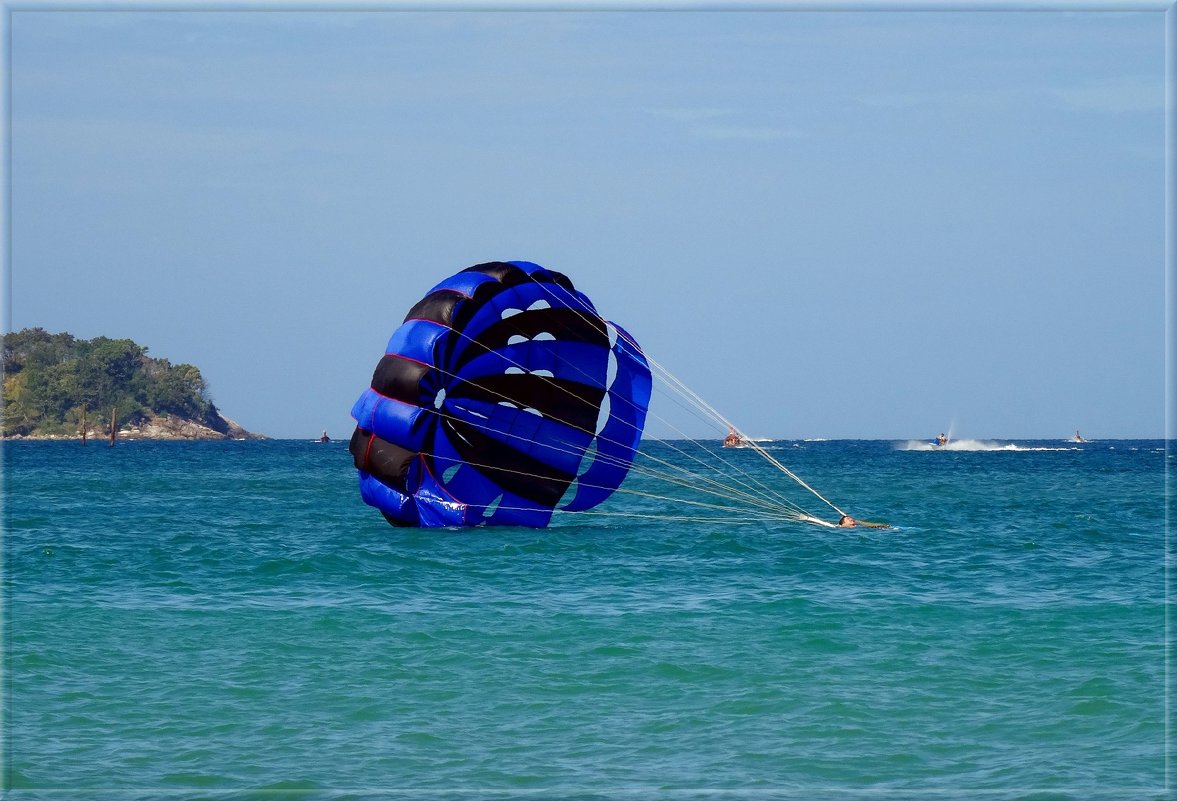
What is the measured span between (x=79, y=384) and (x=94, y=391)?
10.2 feet

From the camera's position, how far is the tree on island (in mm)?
160625

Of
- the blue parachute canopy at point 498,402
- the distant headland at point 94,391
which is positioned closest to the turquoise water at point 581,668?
the blue parachute canopy at point 498,402

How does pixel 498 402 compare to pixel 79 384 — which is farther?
pixel 79 384

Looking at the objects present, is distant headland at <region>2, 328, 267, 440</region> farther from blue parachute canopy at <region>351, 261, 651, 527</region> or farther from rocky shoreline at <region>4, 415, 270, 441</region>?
blue parachute canopy at <region>351, 261, 651, 527</region>

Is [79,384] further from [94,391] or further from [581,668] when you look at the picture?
[581,668]

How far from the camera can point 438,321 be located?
21.3m

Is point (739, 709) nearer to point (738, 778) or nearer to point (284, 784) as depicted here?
point (738, 778)

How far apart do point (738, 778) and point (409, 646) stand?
510cm

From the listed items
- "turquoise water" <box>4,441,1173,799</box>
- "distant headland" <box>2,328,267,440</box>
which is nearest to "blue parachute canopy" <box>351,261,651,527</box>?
"turquoise water" <box>4,441,1173,799</box>

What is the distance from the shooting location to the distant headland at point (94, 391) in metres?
161

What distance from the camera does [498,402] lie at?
2314 cm

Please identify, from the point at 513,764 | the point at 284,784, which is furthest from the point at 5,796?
the point at 513,764

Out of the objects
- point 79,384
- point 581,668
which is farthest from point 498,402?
point 79,384

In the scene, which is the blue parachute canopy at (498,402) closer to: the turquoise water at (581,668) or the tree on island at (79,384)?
the turquoise water at (581,668)
